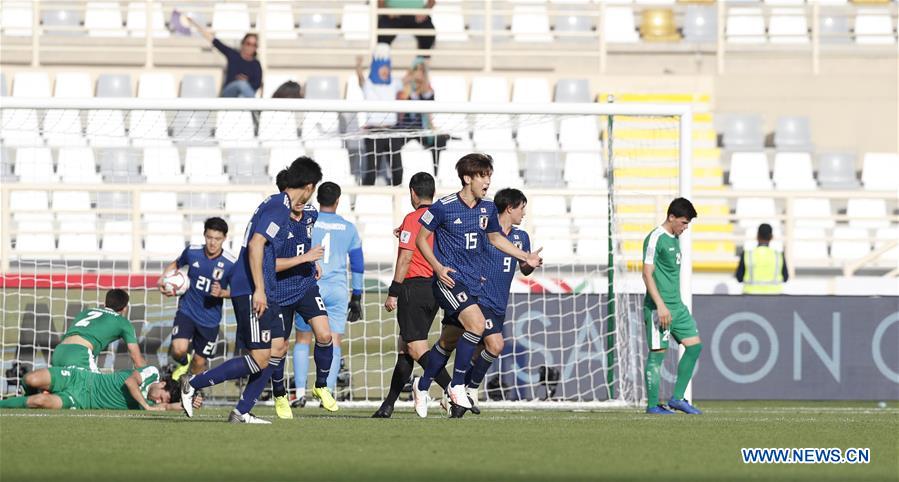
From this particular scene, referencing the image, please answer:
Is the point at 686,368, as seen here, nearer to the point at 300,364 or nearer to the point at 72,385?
the point at 300,364

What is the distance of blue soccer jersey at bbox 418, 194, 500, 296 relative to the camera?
10539 millimetres

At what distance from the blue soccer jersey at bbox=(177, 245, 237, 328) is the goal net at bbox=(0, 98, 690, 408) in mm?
987

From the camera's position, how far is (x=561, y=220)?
19.0 metres

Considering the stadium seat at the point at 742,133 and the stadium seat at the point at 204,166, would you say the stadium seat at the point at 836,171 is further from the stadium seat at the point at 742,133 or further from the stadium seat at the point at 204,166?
the stadium seat at the point at 204,166

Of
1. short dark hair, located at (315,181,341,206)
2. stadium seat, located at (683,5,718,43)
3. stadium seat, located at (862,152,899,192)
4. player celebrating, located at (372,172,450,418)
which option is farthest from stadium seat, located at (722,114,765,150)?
player celebrating, located at (372,172,450,418)

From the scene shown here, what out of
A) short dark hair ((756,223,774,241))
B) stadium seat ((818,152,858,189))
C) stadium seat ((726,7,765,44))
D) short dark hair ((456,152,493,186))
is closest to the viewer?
short dark hair ((456,152,493,186))

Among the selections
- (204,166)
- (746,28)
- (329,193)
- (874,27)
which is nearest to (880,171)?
(746,28)

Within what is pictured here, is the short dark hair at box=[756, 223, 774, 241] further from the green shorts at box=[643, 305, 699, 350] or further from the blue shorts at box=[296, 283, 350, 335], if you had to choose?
the blue shorts at box=[296, 283, 350, 335]

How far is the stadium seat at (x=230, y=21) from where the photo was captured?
23891 millimetres

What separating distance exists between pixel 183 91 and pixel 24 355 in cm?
886

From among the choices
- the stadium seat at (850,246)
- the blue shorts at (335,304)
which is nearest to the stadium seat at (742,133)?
the stadium seat at (850,246)

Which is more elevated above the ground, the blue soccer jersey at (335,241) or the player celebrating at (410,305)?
the blue soccer jersey at (335,241)

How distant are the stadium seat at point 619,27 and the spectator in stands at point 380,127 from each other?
15.9 ft

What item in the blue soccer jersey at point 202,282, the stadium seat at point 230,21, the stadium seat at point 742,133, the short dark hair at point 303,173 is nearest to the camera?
the short dark hair at point 303,173
